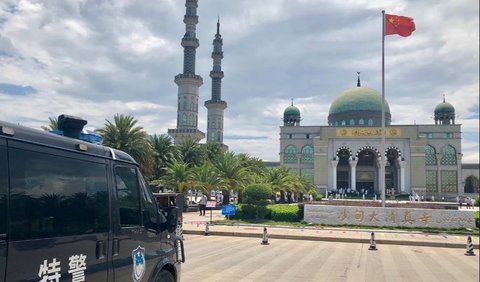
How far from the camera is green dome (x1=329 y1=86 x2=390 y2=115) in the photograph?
7381 cm

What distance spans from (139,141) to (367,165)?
54502mm

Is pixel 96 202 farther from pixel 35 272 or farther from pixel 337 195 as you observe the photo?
pixel 337 195

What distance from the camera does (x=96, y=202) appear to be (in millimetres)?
4625

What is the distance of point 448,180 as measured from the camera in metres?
69.9

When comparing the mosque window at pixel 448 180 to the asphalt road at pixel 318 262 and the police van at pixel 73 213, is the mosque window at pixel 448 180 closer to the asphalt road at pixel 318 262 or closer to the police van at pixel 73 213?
the asphalt road at pixel 318 262

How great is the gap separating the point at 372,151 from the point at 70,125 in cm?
7061

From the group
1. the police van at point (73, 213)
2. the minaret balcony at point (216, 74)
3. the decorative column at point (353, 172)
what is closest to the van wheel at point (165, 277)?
the police van at point (73, 213)

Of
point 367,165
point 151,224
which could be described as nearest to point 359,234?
point 151,224

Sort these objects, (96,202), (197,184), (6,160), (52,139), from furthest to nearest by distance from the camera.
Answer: (197,184)
(96,202)
(52,139)
(6,160)

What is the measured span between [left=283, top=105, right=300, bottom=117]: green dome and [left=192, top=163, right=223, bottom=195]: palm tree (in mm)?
55718

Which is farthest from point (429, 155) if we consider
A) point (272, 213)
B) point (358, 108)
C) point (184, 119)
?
point (272, 213)

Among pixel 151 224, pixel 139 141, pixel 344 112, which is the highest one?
pixel 344 112

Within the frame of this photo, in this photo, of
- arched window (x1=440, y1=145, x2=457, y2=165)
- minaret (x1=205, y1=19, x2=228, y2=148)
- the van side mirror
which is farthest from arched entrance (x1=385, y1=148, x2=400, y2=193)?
the van side mirror

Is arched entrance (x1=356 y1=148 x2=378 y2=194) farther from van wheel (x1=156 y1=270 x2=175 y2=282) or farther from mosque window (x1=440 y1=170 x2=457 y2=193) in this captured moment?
van wheel (x1=156 y1=270 x2=175 y2=282)
